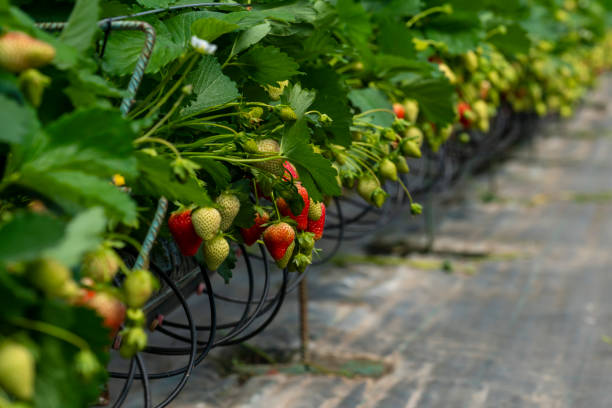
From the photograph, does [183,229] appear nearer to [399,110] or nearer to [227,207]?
[227,207]

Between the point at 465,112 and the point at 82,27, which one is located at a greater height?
the point at 82,27

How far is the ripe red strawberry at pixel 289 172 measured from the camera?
94 cm

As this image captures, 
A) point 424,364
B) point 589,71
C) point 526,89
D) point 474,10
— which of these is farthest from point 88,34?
point 589,71

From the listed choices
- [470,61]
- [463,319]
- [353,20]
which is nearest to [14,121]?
[353,20]

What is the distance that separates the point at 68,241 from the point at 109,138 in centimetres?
10

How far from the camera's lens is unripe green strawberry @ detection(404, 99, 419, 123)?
157 centimetres

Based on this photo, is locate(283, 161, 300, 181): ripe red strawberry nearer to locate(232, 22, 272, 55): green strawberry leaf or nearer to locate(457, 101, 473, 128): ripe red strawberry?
locate(232, 22, 272, 55): green strawberry leaf

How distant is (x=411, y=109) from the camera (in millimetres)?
1576

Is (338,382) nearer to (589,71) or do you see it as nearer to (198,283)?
(198,283)

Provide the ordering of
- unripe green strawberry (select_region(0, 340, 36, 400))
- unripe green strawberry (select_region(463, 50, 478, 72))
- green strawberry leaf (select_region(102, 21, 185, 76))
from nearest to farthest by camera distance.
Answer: unripe green strawberry (select_region(0, 340, 36, 400)), green strawberry leaf (select_region(102, 21, 185, 76)), unripe green strawberry (select_region(463, 50, 478, 72))

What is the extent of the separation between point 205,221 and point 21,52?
316mm

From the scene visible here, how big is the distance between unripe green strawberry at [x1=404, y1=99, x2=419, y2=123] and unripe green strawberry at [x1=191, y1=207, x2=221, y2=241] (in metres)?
0.81

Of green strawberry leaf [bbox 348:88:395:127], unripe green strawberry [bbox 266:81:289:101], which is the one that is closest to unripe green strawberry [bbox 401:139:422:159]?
green strawberry leaf [bbox 348:88:395:127]

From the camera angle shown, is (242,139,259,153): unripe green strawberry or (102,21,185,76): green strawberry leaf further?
(242,139,259,153): unripe green strawberry
